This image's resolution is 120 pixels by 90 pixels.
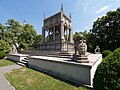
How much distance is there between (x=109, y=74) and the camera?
109 inches

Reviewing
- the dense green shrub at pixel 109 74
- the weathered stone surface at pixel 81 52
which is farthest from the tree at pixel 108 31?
the dense green shrub at pixel 109 74

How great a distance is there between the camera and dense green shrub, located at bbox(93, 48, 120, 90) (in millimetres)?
2694

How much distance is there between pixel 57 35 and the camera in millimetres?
17016

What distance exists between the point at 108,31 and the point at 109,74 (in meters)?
29.4

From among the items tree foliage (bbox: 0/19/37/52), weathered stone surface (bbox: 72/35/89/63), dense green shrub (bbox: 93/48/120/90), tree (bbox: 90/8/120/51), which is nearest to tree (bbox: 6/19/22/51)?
tree foliage (bbox: 0/19/37/52)

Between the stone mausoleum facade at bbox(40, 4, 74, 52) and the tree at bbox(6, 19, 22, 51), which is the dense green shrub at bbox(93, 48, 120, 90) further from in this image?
the tree at bbox(6, 19, 22, 51)

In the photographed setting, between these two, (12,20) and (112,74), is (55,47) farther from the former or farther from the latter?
(12,20)

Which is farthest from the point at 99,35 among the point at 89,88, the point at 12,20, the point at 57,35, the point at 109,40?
the point at 89,88

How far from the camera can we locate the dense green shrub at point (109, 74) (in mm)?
2694

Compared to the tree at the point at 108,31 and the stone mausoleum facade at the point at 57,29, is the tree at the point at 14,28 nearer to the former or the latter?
the stone mausoleum facade at the point at 57,29

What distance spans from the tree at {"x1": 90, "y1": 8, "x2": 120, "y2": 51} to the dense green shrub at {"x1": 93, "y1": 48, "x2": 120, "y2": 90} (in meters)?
27.1

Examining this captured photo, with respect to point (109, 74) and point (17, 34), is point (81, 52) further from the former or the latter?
point (17, 34)

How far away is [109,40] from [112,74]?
28.4m

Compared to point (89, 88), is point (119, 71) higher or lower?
higher
